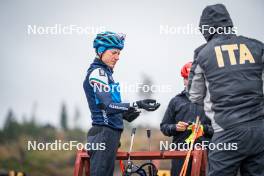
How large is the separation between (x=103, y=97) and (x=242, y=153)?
5.53 feet

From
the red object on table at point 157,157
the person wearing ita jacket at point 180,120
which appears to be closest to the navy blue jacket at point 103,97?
the red object on table at point 157,157

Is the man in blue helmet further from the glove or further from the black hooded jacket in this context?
the black hooded jacket

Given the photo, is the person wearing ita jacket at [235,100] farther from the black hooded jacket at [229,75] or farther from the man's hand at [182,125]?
the man's hand at [182,125]

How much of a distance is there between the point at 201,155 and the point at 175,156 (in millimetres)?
296

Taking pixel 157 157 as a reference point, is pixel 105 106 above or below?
above

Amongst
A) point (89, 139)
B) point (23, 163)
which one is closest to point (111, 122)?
point (89, 139)

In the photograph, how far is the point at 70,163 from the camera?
3531cm

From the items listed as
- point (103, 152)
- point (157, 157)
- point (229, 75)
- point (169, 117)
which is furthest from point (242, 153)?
point (169, 117)

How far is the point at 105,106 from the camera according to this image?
6543 millimetres

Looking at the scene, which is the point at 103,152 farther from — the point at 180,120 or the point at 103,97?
the point at 180,120

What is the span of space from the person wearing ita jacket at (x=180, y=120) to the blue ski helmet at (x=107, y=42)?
1.44 meters

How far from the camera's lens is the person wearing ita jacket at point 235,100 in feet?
18.3

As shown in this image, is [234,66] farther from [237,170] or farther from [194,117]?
[194,117]

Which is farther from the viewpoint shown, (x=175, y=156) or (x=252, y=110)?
(x=175, y=156)
